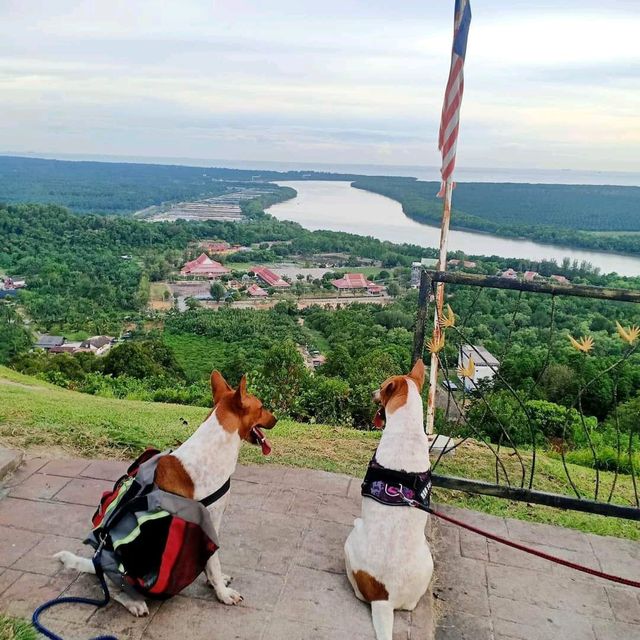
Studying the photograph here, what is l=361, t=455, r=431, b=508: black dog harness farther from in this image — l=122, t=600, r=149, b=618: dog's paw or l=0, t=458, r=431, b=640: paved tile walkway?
l=122, t=600, r=149, b=618: dog's paw

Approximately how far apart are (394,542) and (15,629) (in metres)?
1.49

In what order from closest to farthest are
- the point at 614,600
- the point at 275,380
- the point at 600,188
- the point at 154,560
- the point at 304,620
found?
the point at 154,560 → the point at 304,620 → the point at 614,600 → the point at 275,380 → the point at 600,188

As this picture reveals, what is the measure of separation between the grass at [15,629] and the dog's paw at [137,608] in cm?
35

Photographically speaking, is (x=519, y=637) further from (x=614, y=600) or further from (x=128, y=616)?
(x=128, y=616)

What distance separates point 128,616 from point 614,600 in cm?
224

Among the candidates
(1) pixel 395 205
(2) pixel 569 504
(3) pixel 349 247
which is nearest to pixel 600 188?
(1) pixel 395 205

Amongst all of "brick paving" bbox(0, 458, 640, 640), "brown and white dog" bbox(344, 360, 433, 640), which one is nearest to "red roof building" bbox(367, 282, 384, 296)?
"brick paving" bbox(0, 458, 640, 640)

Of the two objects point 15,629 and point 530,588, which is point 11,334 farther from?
point 530,588

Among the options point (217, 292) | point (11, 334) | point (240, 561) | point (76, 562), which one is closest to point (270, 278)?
point (217, 292)

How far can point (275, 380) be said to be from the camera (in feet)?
32.2

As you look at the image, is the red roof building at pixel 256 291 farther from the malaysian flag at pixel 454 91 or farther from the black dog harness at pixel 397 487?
the black dog harness at pixel 397 487

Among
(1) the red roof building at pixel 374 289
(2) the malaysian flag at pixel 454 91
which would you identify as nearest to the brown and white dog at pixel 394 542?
(2) the malaysian flag at pixel 454 91

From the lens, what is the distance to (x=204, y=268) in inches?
2363

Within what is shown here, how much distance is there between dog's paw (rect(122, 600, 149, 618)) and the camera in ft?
7.97
